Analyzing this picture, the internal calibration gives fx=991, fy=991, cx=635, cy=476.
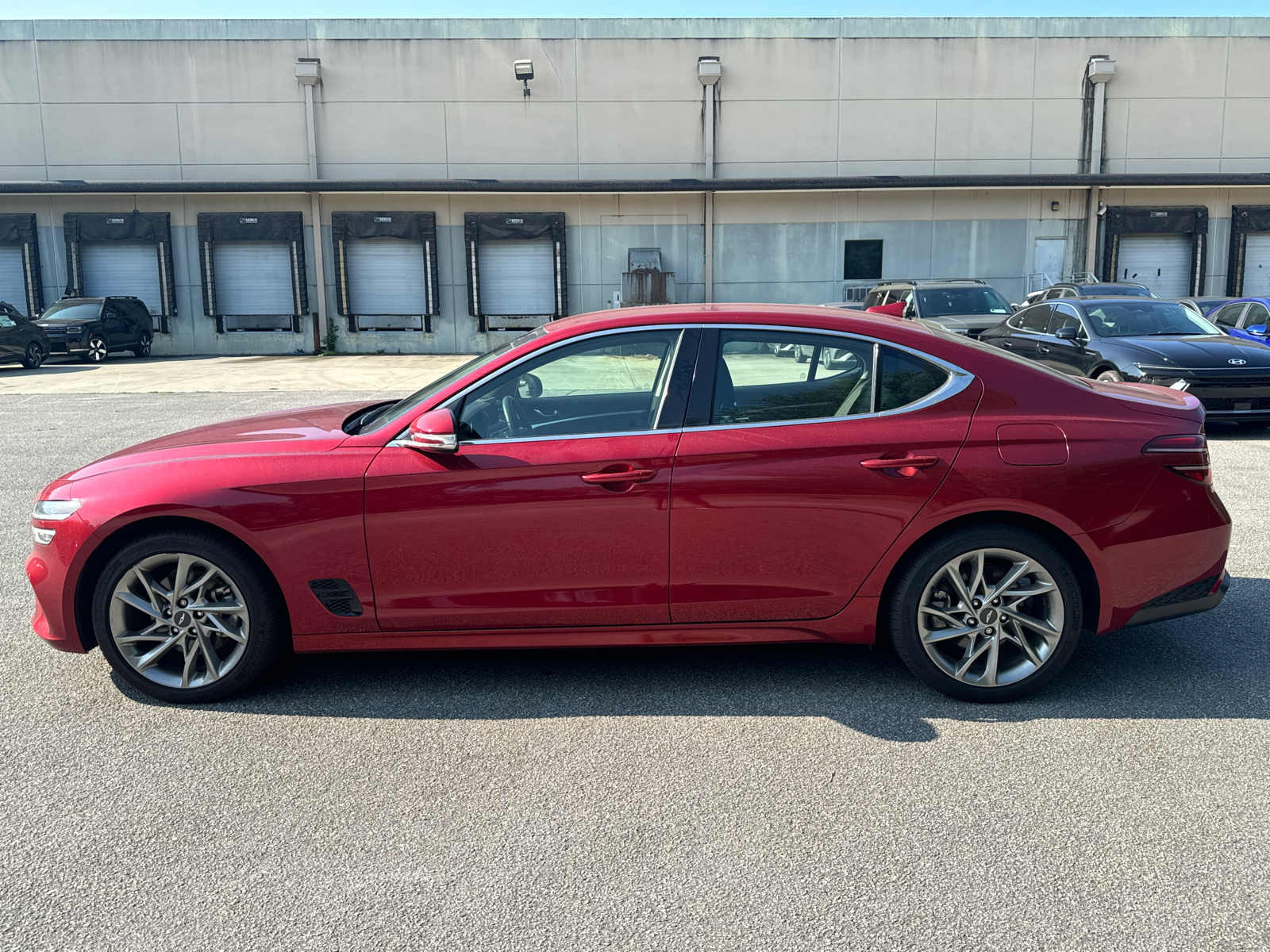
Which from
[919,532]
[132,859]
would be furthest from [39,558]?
[919,532]

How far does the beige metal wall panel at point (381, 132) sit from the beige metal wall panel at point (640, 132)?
3980 millimetres

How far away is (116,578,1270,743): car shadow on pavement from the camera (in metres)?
3.99

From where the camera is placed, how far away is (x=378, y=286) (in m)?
27.4

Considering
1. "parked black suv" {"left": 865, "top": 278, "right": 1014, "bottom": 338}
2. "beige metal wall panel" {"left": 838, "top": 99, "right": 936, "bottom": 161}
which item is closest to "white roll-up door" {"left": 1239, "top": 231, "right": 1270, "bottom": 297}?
"beige metal wall panel" {"left": 838, "top": 99, "right": 936, "bottom": 161}

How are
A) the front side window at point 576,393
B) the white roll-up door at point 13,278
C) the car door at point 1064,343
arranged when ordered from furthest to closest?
the white roll-up door at point 13,278, the car door at point 1064,343, the front side window at point 576,393

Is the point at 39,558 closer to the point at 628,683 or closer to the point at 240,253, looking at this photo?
the point at 628,683

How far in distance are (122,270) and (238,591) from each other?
27.2 metres

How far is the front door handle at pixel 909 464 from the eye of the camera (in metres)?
3.93

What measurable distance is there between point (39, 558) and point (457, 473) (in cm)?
183

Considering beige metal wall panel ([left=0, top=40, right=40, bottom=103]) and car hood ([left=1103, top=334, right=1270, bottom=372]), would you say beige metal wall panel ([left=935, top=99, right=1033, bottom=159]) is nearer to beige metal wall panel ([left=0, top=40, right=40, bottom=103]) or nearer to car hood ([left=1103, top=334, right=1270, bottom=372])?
car hood ([left=1103, top=334, right=1270, bottom=372])

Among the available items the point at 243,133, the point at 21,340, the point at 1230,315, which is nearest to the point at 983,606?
the point at 1230,315

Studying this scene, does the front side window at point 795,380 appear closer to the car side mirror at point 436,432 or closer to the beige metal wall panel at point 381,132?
the car side mirror at point 436,432

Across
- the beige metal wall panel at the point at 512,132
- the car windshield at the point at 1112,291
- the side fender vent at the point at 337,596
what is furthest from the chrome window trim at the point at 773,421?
the beige metal wall panel at the point at 512,132

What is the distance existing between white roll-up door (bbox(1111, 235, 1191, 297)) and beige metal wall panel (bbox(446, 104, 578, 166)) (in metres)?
15.3
